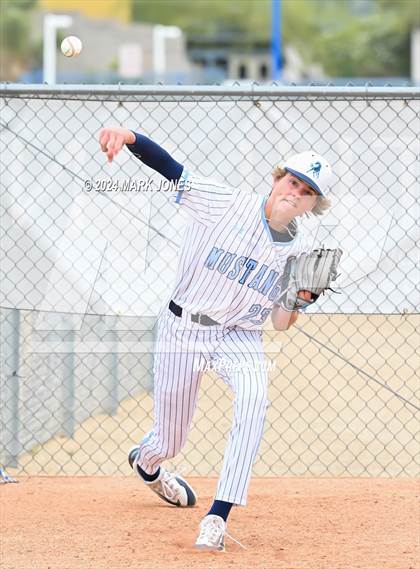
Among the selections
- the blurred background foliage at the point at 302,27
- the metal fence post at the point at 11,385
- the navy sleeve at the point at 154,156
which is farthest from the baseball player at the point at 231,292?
the blurred background foliage at the point at 302,27

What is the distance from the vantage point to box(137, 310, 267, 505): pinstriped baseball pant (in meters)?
4.88

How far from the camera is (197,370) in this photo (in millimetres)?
5121

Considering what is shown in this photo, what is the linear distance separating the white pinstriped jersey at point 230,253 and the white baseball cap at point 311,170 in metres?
0.23

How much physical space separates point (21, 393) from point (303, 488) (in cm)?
167

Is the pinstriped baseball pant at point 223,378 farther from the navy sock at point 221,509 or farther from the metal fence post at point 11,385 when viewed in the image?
the metal fence post at point 11,385

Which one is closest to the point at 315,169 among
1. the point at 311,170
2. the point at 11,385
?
the point at 311,170

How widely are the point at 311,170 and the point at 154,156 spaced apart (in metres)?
0.64

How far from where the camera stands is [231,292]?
16.5ft

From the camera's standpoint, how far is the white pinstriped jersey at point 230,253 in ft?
16.4

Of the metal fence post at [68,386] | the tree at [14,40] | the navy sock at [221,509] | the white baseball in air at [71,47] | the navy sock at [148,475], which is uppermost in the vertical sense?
the tree at [14,40]

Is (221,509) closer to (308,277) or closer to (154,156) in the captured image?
(308,277)

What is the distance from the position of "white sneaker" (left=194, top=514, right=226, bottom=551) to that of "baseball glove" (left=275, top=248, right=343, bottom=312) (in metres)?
0.91

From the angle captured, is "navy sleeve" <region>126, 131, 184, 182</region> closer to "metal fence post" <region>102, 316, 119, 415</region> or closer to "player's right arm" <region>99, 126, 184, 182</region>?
"player's right arm" <region>99, 126, 184, 182</region>

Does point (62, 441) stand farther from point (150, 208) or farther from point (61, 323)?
point (150, 208)
